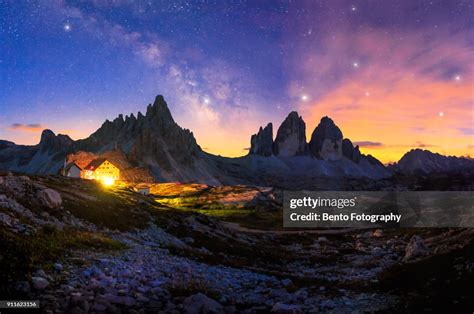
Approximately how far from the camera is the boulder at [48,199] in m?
30.9

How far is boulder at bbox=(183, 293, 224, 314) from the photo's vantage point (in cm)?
1401

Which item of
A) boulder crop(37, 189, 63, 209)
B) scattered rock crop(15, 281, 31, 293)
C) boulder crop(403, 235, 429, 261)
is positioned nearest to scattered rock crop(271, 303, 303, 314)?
scattered rock crop(15, 281, 31, 293)

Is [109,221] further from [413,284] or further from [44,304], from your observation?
[413,284]

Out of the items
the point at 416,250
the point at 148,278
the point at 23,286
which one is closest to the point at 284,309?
the point at 148,278

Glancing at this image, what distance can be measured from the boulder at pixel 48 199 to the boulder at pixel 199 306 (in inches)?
830

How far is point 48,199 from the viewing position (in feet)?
103

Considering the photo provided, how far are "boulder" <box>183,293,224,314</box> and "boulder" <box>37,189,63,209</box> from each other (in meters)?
21.1

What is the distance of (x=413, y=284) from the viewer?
64.4 ft

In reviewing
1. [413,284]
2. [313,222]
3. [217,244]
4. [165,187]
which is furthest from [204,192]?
[413,284]

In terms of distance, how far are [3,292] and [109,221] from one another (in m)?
23.8

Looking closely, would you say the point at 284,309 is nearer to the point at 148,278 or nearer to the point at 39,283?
the point at 148,278

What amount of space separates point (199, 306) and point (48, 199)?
22550mm

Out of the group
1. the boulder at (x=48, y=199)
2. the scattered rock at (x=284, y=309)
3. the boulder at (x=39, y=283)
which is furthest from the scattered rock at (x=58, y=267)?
the boulder at (x=48, y=199)

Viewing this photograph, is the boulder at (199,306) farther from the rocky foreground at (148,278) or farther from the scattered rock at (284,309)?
the scattered rock at (284,309)
